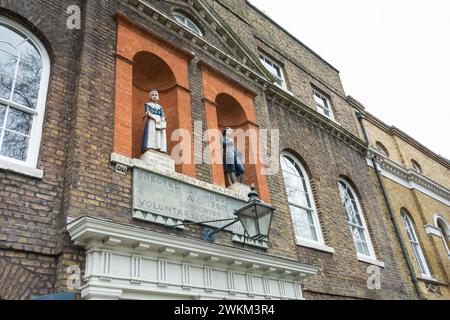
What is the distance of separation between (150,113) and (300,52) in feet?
35.2

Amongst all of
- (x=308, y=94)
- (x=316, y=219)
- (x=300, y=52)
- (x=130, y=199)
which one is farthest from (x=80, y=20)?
(x=300, y=52)

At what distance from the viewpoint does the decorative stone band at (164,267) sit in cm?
538

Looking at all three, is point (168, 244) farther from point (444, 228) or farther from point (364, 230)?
point (444, 228)

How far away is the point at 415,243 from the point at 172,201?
42.1ft

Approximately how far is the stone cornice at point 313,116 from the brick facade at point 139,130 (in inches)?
1.7

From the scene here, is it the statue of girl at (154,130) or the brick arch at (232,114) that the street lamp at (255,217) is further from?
the statue of girl at (154,130)

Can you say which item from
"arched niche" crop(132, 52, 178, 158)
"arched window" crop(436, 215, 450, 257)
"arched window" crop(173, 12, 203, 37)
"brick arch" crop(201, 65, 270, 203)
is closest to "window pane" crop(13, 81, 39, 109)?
"arched niche" crop(132, 52, 178, 158)

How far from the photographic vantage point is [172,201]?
6910 mm

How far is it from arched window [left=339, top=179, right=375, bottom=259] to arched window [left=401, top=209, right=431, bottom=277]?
12.2 ft

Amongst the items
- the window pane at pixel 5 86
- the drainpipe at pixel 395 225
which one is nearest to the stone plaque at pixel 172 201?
the window pane at pixel 5 86

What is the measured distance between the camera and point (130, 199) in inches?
254

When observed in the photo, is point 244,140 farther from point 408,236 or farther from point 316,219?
point 408,236

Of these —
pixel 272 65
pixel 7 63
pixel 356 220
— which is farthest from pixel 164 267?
pixel 272 65

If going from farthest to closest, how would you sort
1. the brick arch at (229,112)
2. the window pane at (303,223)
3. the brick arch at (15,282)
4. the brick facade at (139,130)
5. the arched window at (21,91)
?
the window pane at (303,223)
the brick arch at (229,112)
the arched window at (21,91)
the brick facade at (139,130)
the brick arch at (15,282)
